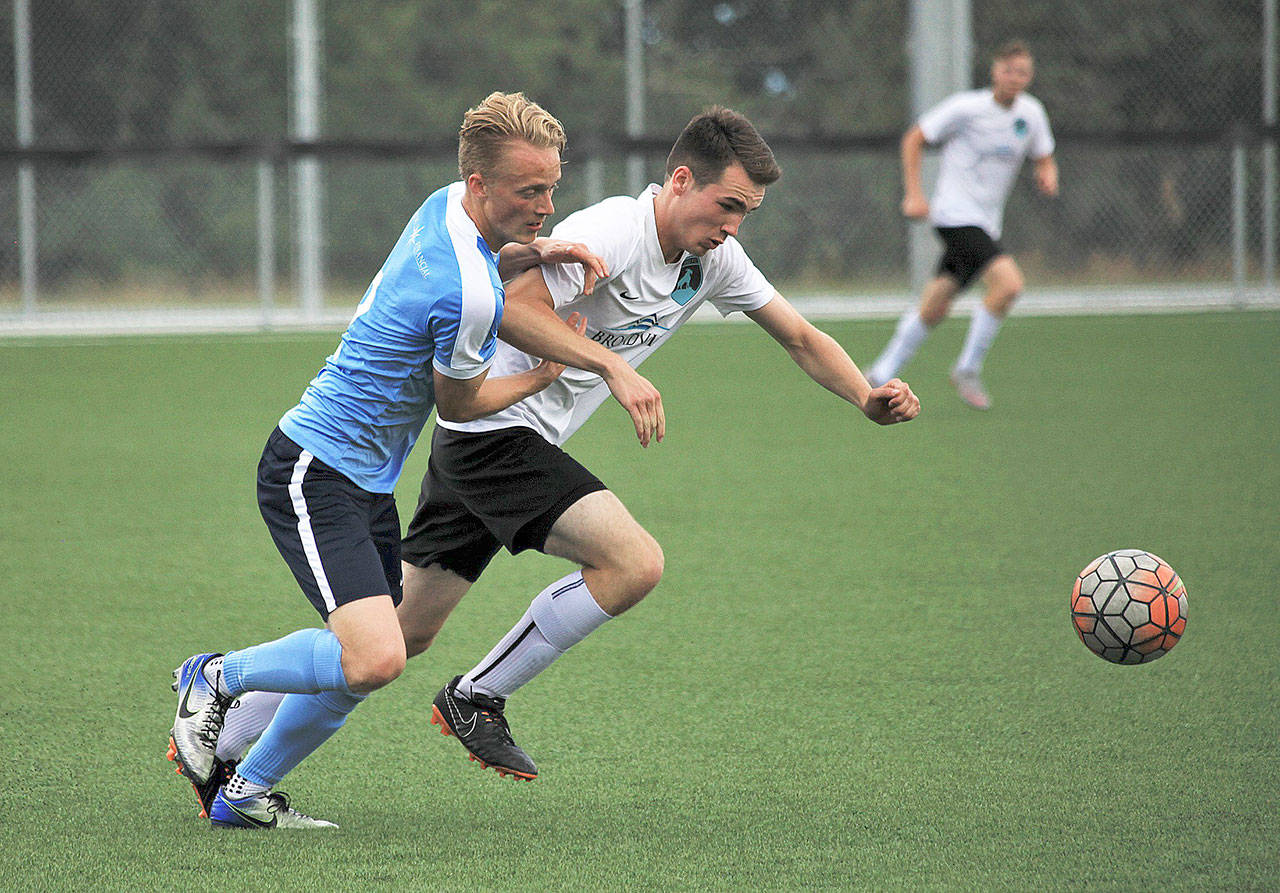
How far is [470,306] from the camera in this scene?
316 centimetres

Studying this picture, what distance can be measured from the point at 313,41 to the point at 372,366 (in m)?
14.0

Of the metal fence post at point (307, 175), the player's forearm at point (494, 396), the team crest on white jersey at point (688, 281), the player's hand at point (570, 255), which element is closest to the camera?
the player's forearm at point (494, 396)

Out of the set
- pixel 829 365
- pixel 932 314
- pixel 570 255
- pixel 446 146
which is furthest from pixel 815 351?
pixel 446 146

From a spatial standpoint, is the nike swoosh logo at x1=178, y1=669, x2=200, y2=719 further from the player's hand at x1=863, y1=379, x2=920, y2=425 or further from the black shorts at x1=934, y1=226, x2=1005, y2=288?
the black shorts at x1=934, y1=226, x2=1005, y2=288

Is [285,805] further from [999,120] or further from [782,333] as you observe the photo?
[999,120]

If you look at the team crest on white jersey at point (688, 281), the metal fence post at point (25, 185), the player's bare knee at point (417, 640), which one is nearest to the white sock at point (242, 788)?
the player's bare knee at point (417, 640)

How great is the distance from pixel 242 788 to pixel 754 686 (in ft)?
Result: 5.15

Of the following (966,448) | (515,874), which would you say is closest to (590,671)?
(515,874)

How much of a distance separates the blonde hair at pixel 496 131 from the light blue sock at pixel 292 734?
1.16m

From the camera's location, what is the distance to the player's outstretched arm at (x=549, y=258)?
3473 mm

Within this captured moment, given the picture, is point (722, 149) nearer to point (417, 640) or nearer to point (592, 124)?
point (417, 640)

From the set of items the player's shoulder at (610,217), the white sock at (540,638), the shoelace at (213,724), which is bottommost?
the shoelace at (213,724)

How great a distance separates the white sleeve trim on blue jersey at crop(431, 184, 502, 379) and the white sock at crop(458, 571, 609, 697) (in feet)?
1.92

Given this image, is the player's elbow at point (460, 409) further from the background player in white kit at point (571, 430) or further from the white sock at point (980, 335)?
the white sock at point (980, 335)
